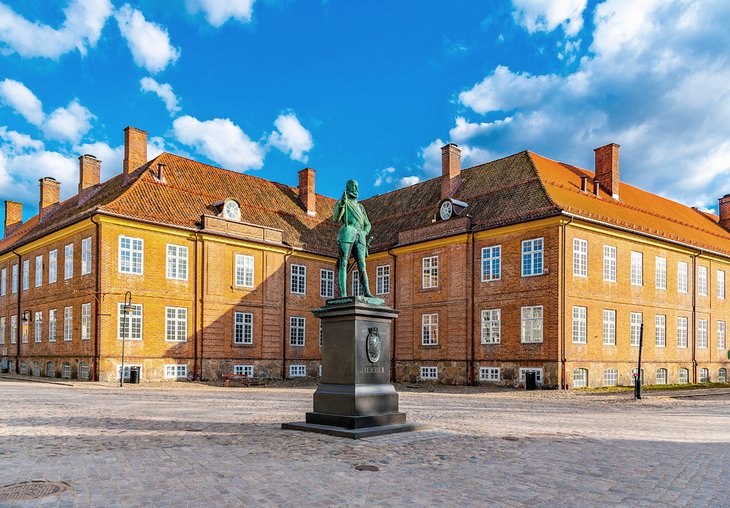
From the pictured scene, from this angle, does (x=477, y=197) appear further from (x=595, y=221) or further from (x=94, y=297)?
(x=94, y=297)

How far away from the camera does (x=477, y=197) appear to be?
31781 millimetres

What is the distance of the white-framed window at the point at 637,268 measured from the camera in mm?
29328

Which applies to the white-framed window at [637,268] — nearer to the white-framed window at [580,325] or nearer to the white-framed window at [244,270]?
the white-framed window at [580,325]

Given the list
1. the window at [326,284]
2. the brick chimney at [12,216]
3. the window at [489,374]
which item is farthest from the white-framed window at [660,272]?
the brick chimney at [12,216]

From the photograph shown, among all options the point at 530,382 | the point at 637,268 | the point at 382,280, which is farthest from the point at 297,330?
the point at 637,268

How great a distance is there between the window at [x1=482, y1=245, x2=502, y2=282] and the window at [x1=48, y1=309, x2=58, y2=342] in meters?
21.9

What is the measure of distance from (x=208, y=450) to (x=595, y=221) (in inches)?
864

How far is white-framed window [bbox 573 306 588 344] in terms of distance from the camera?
26.3 metres

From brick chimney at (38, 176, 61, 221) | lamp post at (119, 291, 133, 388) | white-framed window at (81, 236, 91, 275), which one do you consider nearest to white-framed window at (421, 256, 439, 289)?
lamp post at (119, 291, 133, 388)

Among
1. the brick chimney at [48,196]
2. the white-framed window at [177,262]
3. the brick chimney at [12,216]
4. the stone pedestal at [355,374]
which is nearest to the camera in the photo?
the stone pedestal at [355,374]

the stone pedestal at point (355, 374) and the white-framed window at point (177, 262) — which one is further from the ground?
the white-framed window at point (177, 262)

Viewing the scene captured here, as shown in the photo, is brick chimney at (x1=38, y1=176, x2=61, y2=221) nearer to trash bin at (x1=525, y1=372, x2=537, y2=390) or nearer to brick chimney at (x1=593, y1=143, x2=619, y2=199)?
trash bin at (x1=525, y1=372, x2=537, y2=390)

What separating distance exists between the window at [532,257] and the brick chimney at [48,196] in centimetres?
3059

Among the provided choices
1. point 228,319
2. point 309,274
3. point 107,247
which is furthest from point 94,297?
point 309,274
